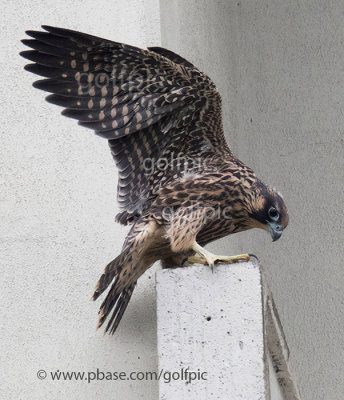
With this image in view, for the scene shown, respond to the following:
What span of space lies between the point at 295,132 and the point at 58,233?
5.35ft

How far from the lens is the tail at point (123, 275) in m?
4.00

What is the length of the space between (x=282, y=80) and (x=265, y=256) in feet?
2.96

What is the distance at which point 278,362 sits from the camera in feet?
13.3

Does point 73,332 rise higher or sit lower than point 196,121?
lower

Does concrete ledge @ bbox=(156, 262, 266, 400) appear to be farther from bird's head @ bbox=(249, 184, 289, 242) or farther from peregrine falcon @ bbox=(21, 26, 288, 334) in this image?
bird's head @ bbox=(249, 184, 289, 242)

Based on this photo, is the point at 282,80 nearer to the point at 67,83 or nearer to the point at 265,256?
the point at 265,256

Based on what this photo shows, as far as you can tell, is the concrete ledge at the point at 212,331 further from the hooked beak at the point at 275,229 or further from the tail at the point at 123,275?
the hooked beak at the point at 275,229

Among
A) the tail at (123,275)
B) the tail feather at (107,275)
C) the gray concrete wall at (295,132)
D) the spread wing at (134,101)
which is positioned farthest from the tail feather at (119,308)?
the gray concrete wall at (295,132)

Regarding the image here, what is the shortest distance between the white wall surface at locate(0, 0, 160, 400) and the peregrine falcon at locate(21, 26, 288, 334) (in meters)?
0.11

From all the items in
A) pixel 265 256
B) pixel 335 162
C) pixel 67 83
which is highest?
pixel 67 83

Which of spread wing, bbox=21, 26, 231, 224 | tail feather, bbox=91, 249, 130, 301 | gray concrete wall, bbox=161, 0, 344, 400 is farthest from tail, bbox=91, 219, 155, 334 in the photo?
gray concrete wall, bbox=161, 0, 344, 400

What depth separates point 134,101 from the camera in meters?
4.16

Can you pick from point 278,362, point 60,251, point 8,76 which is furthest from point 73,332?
point 8,76

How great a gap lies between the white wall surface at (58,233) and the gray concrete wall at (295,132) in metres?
0.58
